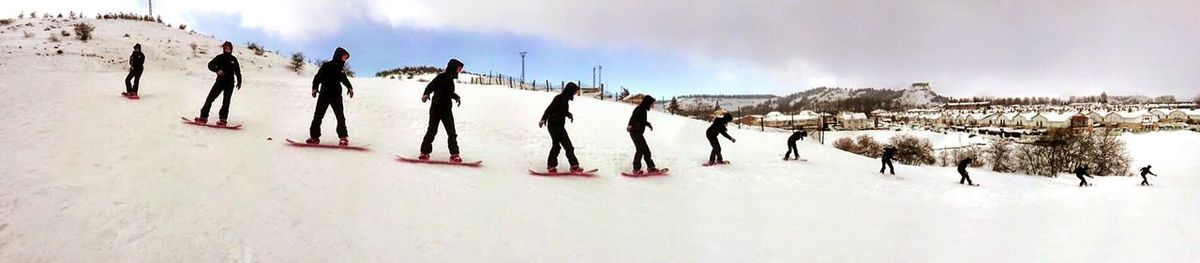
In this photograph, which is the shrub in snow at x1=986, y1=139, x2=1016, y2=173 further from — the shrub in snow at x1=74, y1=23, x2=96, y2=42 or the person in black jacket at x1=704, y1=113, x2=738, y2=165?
the shrub in snow at x1=74, y1=23, x2=96, y2=42

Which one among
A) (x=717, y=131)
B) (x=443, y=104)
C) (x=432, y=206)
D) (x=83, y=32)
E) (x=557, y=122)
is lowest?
(x=432, y=206)

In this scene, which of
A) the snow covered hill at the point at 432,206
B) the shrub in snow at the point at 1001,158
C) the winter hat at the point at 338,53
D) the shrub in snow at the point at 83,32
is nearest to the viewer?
the snow covered hill at the point at 432,206

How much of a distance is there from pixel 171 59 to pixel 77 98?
2147 centimetres

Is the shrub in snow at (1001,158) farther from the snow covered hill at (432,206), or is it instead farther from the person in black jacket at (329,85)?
the person in black jacket at (329,85)

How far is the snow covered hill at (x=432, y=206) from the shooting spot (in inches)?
186

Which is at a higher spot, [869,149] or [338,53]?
[338,53]

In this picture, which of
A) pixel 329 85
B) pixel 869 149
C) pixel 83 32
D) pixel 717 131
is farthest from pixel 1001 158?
pixel 83 32

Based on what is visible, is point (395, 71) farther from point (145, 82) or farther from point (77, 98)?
point (77, 98)

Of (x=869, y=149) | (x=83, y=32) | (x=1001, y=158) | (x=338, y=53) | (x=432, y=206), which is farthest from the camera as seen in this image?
(x=869, y=149)

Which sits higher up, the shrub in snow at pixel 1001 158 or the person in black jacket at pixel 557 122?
the person in black jacket at pixel 557 122

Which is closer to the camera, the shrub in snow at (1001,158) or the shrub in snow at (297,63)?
the shrub in snow at (297,63)

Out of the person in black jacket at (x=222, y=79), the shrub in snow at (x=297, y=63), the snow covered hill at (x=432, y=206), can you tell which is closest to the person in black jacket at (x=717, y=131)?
the snow covered hill at (x=432, y=206)

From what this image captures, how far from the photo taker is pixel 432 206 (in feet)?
20.7

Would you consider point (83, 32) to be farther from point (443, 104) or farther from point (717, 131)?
point (717, 131)
